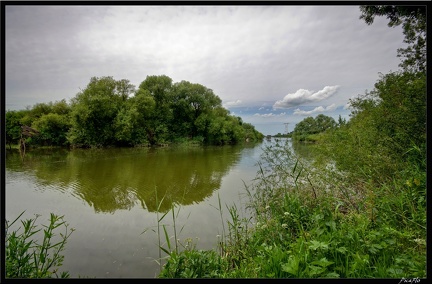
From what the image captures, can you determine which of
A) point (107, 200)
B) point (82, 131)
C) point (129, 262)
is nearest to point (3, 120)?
point (129, 262)

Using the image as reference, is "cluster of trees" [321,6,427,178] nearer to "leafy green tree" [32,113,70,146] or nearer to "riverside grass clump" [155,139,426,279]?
"riverside grass clump" [155,139,426,279]

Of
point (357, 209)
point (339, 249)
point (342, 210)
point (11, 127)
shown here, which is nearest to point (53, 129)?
point (11, 127)

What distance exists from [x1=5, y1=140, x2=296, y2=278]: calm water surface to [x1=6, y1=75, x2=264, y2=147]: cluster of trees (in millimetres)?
14883

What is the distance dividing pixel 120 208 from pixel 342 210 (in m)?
4.85

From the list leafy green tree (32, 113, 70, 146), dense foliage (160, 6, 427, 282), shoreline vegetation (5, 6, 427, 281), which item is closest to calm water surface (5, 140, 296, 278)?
shoreline vegetation (5, 6, 427, 281)

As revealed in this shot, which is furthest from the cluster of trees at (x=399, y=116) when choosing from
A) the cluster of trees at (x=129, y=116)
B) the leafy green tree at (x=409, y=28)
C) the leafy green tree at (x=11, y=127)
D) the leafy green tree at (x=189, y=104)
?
the leafy green tree at (x=189, y=104)

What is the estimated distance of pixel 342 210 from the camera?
324cm

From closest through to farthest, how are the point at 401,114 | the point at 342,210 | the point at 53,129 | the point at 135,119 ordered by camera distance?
1. the point at 342,210
2. the point at 401,114
3. the point at 53,129
4. the point at 135,119

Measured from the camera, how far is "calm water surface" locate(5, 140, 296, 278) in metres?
3.18

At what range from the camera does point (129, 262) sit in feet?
10.2

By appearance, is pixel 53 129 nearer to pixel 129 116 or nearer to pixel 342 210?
pixel 129 116

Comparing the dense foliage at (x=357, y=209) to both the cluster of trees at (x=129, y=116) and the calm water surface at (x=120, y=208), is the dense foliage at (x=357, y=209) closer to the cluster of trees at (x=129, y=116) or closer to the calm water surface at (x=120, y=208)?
the calm water surface at (x=120, y=208)

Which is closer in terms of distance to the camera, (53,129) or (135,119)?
(53,129)
